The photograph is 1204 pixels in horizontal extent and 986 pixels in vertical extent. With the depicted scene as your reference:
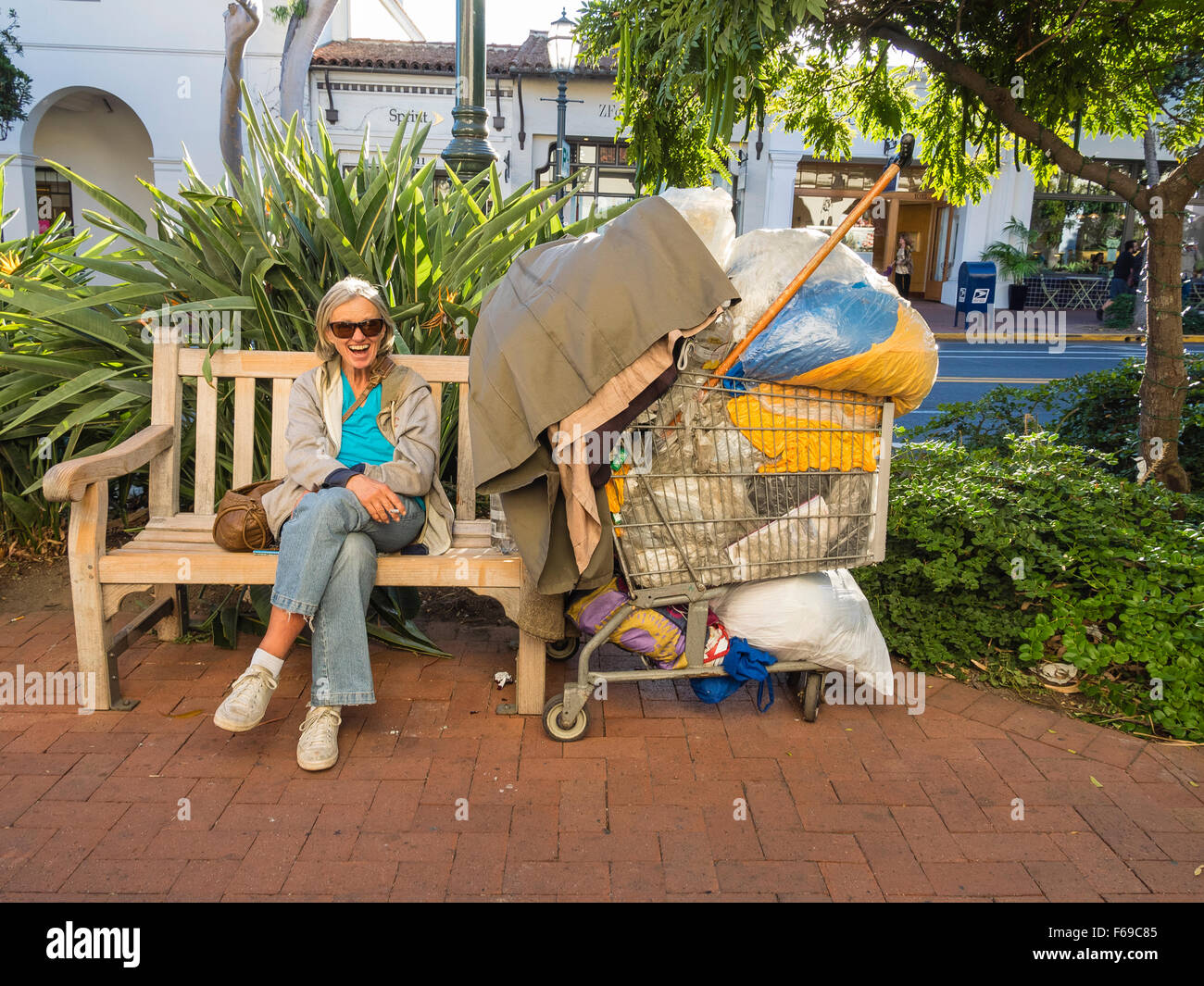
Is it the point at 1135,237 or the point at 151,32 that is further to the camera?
the point at 1135,237

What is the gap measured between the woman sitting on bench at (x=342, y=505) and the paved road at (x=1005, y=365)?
6486 millimetres

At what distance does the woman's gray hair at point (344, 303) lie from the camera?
329cm

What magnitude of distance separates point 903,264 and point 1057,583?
748 inches

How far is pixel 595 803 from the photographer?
2.86 meters

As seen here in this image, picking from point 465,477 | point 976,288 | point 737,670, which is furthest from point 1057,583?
point 976,288

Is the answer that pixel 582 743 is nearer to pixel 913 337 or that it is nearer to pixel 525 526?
pixel 525 526

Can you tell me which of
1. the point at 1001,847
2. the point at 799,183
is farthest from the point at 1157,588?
the point at 799,183

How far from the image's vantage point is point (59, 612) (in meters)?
Result: 4.15

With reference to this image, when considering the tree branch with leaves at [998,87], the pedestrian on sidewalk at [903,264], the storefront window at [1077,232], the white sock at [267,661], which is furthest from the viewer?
the storefront window at [1077,232]

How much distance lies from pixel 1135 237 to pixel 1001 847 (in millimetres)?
22552

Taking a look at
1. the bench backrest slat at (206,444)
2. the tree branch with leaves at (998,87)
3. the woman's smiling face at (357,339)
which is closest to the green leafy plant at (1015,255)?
the tree branch with leaves at (998,87)

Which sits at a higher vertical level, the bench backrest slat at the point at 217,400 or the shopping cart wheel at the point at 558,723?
the bench backrest slat at the point at 217,400

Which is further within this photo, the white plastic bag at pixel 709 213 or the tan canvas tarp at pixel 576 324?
the white plastic bag at pixel 709 213

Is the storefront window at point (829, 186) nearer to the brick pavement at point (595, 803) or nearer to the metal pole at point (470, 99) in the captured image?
the metal pole at point (470, 99)
